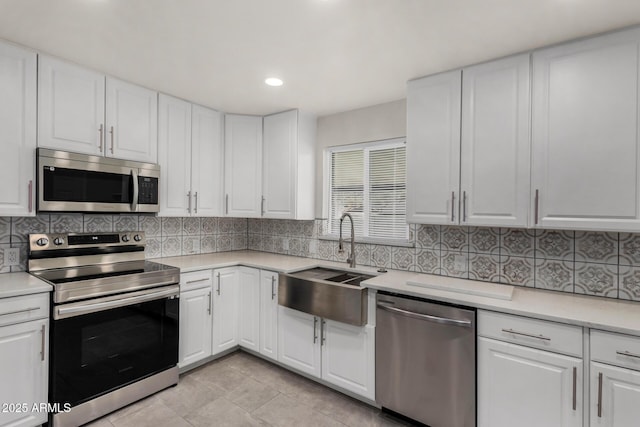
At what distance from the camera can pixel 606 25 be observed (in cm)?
168

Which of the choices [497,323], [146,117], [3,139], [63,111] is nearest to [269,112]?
[146,117]

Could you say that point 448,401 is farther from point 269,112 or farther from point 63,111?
point 63,111

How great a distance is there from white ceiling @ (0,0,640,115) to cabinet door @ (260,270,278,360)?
1672 mm

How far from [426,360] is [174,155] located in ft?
8.59

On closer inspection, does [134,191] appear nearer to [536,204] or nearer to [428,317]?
[428,317]

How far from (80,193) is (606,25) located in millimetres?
3357

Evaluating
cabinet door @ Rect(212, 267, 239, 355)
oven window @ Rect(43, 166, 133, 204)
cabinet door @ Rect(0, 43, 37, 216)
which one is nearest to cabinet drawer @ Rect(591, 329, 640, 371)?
cabinet door @ Rect(212, 267, 239, 355)

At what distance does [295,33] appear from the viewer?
5.90ft

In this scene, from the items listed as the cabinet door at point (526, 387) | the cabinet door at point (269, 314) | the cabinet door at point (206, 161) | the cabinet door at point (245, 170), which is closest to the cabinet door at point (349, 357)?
the cabinet door at point (269, 314)

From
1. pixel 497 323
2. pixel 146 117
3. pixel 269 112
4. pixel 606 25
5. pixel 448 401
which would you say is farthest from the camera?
pixel 269 112

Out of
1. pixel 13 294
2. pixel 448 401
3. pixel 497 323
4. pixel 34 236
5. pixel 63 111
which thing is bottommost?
pixel 448 401

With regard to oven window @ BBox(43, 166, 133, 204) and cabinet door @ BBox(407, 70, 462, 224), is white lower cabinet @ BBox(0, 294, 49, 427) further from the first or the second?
cabinet door @ BBox(407, 70, 462, 224)

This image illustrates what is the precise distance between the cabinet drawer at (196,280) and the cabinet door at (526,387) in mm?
2152

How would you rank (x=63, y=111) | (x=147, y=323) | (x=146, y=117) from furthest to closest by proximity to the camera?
(x=146, y=117)
(x=147, y=323)
(x=63, y=111)
